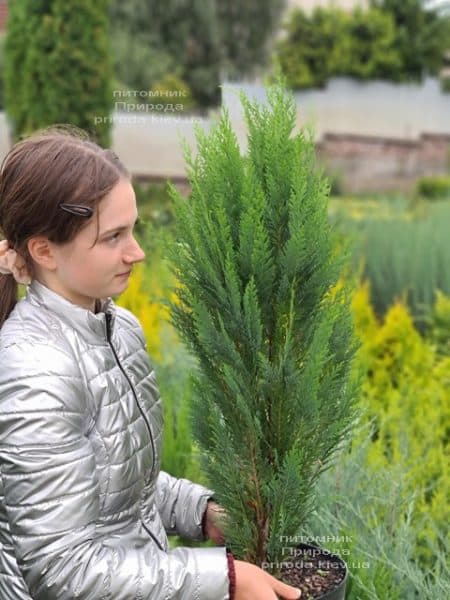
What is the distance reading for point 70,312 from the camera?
1.71 m

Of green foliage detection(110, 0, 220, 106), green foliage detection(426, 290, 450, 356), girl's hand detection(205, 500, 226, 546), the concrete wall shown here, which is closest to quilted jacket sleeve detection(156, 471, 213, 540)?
girl's hand detection(205, 500, 226, 546)

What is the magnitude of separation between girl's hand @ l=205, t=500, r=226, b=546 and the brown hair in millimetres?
707

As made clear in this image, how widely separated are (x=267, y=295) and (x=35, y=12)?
882 centimetres

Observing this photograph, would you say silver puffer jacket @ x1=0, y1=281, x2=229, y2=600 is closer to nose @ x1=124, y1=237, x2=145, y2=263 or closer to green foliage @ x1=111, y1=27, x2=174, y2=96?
nose @ x1=124, y1=237, x2=145, y2=263

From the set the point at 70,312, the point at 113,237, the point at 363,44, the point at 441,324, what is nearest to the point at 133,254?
the point at 113,237

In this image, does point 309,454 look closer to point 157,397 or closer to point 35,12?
point 157,397

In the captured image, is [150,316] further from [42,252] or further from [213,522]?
[42,252]

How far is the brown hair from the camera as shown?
165cm

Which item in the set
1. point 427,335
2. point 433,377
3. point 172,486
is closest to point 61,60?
point 427,335

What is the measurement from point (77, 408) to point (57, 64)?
8.86 meters

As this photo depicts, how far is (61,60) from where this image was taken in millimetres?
9883

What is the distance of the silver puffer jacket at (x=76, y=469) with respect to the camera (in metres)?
1.54

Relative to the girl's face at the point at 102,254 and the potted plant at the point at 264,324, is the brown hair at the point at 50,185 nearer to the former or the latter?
the girl's face at the point at 102,254

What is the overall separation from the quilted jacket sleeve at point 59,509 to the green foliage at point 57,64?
322 inches
